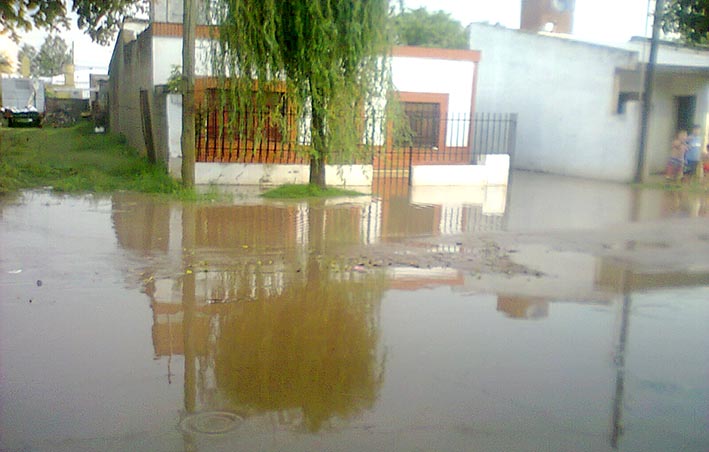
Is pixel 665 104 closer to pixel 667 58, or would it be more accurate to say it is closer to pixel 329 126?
pixel 667 58

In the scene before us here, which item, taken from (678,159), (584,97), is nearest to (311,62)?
(584,97)

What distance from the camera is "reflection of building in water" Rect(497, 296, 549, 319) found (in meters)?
6.80

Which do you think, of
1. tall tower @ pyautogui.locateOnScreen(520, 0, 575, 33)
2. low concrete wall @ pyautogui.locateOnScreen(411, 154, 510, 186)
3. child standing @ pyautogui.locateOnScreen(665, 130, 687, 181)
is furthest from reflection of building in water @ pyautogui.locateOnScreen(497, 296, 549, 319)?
tall tower @ pyautogui.locateOnScreen(520, 0, 575, 33)

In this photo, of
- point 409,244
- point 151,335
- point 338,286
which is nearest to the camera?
point 151,335

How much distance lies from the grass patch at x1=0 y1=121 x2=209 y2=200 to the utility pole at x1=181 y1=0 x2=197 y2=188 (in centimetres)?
44

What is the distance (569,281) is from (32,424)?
5.94m

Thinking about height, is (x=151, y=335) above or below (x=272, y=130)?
below

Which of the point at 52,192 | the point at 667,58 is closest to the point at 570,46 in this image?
the point at 667,58

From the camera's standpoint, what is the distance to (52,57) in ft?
299

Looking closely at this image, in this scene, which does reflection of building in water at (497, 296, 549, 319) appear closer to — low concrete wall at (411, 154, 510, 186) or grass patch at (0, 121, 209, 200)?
grass patch at (0, 121, 209, 200)

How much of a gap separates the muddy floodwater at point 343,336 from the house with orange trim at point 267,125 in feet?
14.7

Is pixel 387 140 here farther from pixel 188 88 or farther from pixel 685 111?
pixel 685 111

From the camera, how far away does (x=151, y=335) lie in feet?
19.4

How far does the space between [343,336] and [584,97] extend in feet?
56.2
